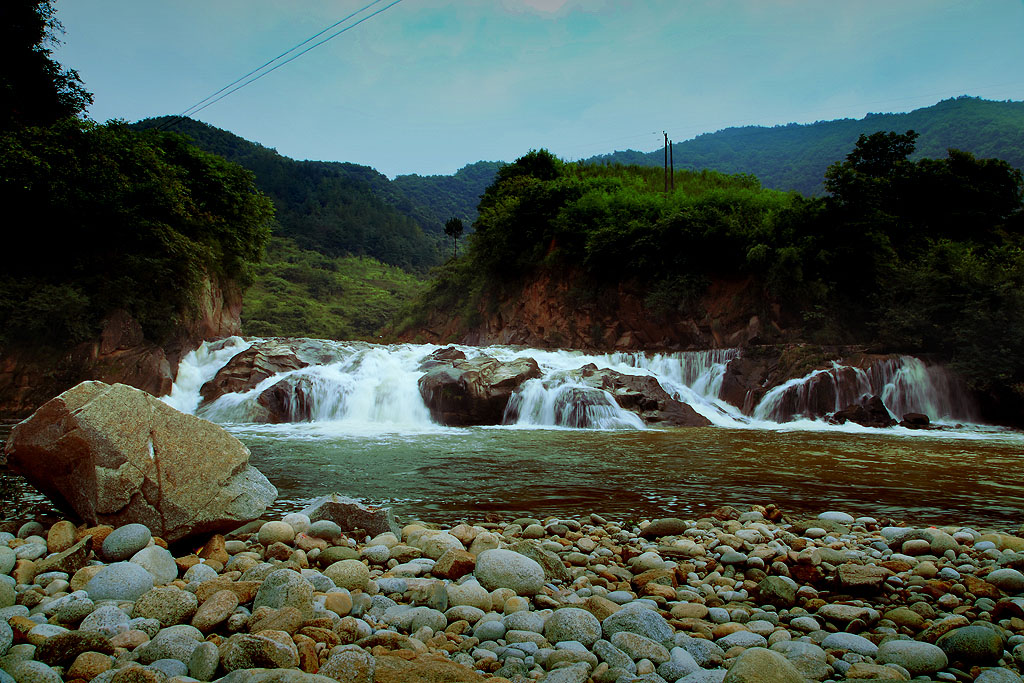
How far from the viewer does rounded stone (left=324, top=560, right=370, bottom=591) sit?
3633 mm

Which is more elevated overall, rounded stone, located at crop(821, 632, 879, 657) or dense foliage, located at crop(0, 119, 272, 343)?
dense foliage, located at crop(0, 119, 272, 343)

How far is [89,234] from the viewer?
1772 centimetres

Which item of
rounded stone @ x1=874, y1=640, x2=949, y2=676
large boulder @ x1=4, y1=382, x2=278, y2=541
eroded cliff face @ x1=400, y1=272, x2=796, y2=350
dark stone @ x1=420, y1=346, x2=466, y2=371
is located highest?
eroded cliff face @ x1=400, y1=272, x2=796, y2=350

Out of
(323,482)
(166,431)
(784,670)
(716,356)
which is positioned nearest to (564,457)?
(323,482)

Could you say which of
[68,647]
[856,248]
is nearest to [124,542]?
[68,647]

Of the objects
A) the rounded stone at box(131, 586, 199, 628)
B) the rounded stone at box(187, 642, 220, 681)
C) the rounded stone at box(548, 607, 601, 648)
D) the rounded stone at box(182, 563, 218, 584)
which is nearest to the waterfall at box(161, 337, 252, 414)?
the rounded stone at box(182, 563, 218, 584)

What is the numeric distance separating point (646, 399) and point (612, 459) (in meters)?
6.64

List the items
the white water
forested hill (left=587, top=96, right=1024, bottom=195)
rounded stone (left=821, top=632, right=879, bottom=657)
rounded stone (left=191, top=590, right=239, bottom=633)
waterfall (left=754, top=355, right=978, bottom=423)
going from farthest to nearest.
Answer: forested hill (left=587, top=96, right=1024, bottom=195) → waterfall (left=754, top=355, right=978, bottom=423) → the white water → rounded stone (left=191, top=590, right=239, bottom=633) → rounded stone (left=821, top=632, right=879, bottom=657)

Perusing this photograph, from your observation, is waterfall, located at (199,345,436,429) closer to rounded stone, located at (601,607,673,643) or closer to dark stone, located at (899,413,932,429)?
rounded stone, located at (601,607,673,643)

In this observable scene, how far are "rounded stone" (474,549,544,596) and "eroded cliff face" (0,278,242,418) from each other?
49.3 ft

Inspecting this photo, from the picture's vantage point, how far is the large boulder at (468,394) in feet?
51.2

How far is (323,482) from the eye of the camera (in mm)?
7527

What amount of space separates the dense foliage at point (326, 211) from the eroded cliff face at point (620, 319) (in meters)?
50.2

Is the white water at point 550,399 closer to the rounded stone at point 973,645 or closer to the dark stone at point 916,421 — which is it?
the dark stone at point 916,421
